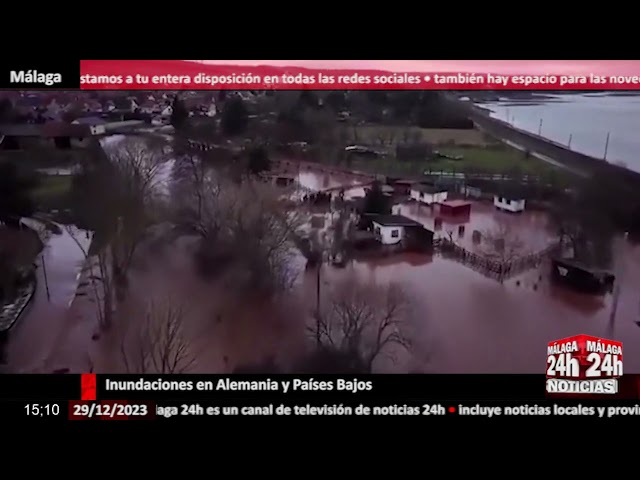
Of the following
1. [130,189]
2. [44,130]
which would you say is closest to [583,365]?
[130,189]

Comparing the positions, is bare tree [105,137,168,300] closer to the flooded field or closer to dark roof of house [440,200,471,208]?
the flooded field

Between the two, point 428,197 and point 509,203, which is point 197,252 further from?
point 509,203

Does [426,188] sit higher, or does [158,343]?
[426,188]

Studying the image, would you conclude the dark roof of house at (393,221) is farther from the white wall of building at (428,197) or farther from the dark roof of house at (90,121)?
the dark roof of house at (90,121)

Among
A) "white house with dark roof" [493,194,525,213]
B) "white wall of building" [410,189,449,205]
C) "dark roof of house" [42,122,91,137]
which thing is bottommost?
"white house with dark roof" [493,194,525,213]
